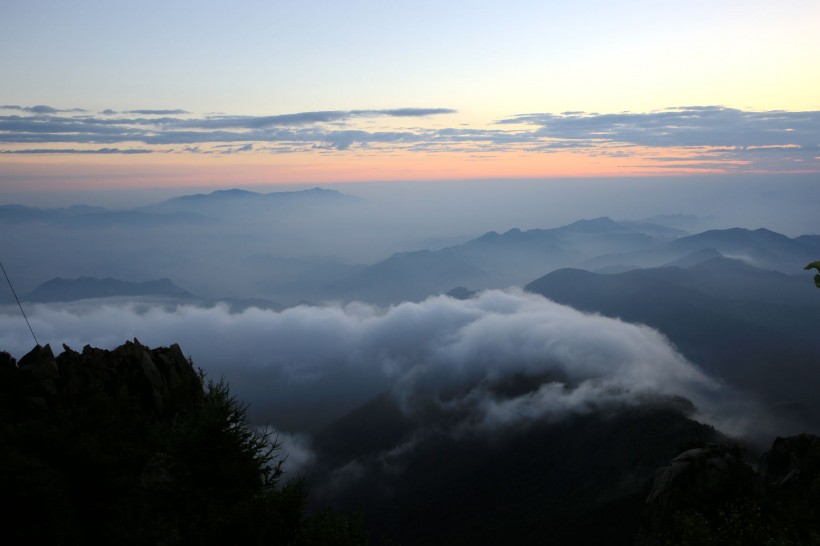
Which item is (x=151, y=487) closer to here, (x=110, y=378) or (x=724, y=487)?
(x=110, y=378)

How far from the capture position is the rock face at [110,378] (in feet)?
153

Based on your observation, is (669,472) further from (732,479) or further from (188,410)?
(188,410)

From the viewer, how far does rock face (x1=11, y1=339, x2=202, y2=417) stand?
153 ft

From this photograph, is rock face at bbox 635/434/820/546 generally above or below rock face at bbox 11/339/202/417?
below

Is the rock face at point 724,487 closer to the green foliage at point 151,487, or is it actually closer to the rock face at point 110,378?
the green foliage at point 151,487

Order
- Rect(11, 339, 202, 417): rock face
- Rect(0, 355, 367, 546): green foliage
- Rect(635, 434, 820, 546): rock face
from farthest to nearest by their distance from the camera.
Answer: Rect(635, 434, 820, 546): rock face
Rect(11, 339, 202, 417): rock face
Rect(0, 355, 367, 546): green foliage

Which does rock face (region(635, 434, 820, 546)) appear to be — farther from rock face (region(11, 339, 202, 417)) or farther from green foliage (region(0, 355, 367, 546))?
rock face (region(11, 339, 202, 417))

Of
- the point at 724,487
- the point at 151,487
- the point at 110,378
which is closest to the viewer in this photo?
the point at 151,487

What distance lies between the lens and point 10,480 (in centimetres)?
3092

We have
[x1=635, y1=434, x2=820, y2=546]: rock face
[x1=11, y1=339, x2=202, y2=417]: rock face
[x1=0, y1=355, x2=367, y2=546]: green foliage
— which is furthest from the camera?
[x1=635, y1=434, x2=820, y2=546]: rock face

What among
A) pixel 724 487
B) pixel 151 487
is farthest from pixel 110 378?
pixel 724 487

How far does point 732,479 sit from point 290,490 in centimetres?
4788

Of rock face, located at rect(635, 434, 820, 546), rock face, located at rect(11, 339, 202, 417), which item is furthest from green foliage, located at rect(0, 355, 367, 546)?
rock face, located at rect(635, 434, 820, 546)

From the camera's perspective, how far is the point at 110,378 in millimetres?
49844
